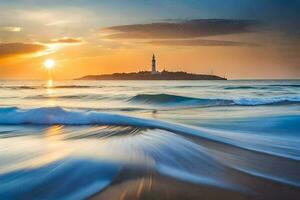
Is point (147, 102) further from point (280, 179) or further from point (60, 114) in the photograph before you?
point (280, 179)

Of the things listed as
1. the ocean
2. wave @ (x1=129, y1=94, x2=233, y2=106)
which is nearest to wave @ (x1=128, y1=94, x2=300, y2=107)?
wave @ (x1=129, y1=94, x2=233, y2=106)

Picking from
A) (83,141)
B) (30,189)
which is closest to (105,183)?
(30,189)

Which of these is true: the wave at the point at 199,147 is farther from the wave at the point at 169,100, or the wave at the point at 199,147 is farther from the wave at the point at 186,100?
the wave at the point at 169,100

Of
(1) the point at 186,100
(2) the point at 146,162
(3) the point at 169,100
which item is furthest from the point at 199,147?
(3) the point at 169,100

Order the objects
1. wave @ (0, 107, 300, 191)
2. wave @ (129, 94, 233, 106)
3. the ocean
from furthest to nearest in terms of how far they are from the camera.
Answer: wave @ (129, 94, 233, 106), wave @ (0, 107, 300, 191), the ocean

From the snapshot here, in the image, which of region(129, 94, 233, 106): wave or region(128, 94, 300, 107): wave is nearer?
region(128, 94, 300, 107): wave

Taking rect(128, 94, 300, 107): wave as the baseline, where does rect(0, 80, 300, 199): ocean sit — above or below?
above

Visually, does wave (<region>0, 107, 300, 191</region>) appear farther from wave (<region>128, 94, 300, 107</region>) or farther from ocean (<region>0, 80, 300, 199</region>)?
wave (<region>128, 94, 300, 107</region>)

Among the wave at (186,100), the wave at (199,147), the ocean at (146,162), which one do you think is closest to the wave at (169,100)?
the wave at (186,100)

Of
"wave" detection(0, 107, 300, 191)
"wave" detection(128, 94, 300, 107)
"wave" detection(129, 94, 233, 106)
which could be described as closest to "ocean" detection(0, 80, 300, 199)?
"wave" detection(0, 107, 300, 191)

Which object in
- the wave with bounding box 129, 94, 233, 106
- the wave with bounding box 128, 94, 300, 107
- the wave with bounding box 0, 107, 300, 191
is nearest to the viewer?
the wave with bounding box 0, 107, 300, 191

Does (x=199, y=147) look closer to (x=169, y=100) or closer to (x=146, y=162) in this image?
(x=146, y=162)
